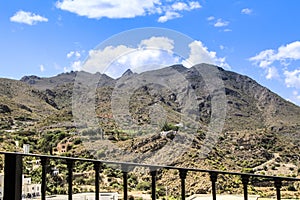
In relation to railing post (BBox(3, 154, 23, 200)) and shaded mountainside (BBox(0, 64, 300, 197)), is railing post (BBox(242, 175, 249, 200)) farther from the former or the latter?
shaded mountainside (BBox(0, 64, 300, 197))

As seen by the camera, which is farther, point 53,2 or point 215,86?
point 53,2

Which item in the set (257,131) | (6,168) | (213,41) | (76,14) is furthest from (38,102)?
(6,168)

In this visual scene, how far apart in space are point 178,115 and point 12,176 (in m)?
6.85

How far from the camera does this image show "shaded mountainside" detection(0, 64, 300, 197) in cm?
725

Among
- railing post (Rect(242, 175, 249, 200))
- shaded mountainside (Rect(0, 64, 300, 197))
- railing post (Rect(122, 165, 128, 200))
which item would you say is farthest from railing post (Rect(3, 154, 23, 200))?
shaded mountainside (Rect(0, 64, 300, 197))

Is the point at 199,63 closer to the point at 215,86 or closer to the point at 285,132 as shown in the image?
the point at 215,86

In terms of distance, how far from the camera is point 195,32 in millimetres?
19297

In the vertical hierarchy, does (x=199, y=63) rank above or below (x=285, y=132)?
above

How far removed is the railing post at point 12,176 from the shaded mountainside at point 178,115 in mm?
3010

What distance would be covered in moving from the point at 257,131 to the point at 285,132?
103 centimetres

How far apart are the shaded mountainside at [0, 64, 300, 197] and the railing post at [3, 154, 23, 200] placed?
9.88ft

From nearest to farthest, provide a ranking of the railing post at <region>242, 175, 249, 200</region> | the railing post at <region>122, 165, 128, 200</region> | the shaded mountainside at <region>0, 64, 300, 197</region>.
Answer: the railing post at <region>242, 175, 249, 200</region>
the railing post at <region>122, 165, 128, 200</region>
the shaded mountainside at <region>0, 64, 300, 197</region>

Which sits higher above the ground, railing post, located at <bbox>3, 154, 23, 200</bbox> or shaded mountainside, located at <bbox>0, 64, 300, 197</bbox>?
shaded mountainside, located at <bbox>0, 64, 300, 197</bbox>

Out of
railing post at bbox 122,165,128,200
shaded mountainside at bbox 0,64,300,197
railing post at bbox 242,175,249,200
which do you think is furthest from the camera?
shaded mountainside at bbox 0,64,300,197
